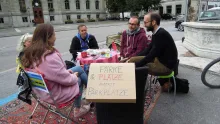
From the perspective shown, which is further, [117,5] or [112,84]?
[117,5]

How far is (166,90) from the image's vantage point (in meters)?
3.72

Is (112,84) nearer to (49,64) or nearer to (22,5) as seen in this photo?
(49,64)

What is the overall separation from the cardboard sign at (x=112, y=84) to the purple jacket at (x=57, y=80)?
49 centimetres

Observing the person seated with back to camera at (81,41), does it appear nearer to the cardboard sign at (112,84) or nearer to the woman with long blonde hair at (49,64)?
the woman with long blonde hair at (49,64)

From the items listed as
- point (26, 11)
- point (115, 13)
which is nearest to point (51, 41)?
point (26, 11)

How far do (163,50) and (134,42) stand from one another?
998 millimetres

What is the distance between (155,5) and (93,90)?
4111 cm

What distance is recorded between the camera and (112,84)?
1.90 metres

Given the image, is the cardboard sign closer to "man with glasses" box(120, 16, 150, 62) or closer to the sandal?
the sandal

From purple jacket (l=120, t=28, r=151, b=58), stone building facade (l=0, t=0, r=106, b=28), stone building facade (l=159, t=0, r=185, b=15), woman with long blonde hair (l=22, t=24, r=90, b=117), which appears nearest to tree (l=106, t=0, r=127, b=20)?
stone building facade (l=0, t=0, r=106, b=28)

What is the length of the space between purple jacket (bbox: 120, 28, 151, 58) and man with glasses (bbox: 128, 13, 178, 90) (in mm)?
682

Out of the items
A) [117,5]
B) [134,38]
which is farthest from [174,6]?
[134,38]

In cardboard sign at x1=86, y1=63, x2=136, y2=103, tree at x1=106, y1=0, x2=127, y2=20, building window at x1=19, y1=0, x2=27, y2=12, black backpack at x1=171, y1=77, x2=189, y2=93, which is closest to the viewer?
cardboard sign at x1=86, y1=63, x2=136, y2=103

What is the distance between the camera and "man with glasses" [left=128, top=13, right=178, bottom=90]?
9.89 feet
